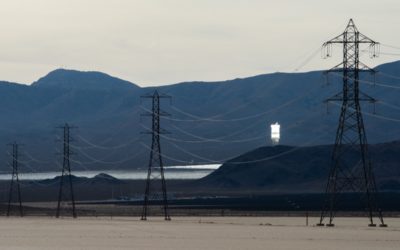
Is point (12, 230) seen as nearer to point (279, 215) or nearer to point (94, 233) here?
point (94, 233)

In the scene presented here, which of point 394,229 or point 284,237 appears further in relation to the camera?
point 394,229

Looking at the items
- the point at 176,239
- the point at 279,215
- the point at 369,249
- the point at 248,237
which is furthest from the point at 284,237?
the point at 279,215

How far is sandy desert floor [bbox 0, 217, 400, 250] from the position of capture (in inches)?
2579

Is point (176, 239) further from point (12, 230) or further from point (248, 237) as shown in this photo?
point (12, 230)

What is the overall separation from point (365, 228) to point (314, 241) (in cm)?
1792

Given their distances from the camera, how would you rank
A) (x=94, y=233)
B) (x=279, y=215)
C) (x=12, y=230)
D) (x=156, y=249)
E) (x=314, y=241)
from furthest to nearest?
(x=279, y=215) < (x=12, y=230) < (x=94, y=233) < (x=314, y=241) < (x=156, y=249)

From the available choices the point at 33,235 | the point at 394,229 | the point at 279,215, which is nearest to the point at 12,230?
the point at 33,235

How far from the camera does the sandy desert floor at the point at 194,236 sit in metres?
65.5

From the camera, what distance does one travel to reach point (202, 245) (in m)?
65.6

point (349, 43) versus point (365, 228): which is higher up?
point (349, 43)

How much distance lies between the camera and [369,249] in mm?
63000

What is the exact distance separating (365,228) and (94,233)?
2062 cm

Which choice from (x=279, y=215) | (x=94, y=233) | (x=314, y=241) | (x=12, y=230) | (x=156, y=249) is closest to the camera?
(x=156, y=249)

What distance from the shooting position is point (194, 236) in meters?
75.6
